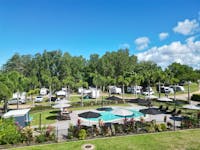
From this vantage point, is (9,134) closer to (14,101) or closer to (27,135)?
(27,135)

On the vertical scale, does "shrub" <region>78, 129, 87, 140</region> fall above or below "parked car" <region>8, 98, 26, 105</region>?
below

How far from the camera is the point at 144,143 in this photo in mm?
13719

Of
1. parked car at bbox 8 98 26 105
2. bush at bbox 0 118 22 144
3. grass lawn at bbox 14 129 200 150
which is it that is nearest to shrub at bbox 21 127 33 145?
bush at bbox 0 118 22 144

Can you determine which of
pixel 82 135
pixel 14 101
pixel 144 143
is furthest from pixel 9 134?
pixel 14 101

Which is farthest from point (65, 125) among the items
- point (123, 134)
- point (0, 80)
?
point (0, 80)

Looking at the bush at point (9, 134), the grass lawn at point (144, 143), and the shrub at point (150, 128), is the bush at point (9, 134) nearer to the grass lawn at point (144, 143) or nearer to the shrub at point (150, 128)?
the grass lawn at point (144, 143)

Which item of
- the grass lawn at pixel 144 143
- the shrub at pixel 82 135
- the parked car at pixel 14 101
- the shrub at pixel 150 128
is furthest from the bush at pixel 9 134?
the parked car at pixel 14 101

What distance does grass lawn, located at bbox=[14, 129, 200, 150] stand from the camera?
42.8 feet

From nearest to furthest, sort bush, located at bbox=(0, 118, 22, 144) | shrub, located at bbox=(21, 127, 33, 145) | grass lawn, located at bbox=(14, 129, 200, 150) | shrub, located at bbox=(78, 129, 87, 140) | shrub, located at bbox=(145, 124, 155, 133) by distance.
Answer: grass lawn, located at bbox=(14, 129, 200, 150) < bush, located at bbox=(0, 118, 22, 144) < shrub, located at bbox=(21, 127, 33, 145) < shrub, located at bbox=(78, 129, 87, 140) < shrub, located at bbox=(145, 124, 155, 133)

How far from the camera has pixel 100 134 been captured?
1581 centimetres

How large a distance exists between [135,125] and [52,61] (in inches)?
2176

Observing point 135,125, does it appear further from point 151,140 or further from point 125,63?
point 125,63

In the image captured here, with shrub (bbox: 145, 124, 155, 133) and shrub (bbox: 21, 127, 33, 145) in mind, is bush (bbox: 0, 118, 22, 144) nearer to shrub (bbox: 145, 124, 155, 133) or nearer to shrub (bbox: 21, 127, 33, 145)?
shrub (bbox: 21, 127, 33, 145)

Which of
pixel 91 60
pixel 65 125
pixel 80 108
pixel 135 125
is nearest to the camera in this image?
pixel 135 125
